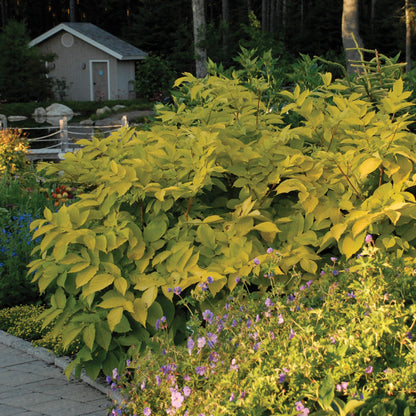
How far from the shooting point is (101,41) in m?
38.9

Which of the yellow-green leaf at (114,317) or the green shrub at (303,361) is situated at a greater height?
the green shrub at (303,361)

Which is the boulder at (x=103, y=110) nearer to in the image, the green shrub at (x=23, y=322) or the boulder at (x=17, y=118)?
the boulder at (x=17, y=118)

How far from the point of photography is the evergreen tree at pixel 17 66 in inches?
1351

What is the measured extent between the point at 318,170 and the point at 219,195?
73cm

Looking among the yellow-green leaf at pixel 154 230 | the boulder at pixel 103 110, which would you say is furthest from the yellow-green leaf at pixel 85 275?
the boulder at pixel 103 110

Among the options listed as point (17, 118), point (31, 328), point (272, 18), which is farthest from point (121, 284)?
point (272, 18)

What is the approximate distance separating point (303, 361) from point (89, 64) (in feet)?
129

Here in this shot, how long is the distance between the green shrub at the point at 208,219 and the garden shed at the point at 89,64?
117 ft

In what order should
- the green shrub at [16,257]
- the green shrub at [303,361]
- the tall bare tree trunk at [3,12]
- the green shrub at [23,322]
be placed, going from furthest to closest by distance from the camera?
the tall bare tree trunk at [3,12]
the green shrub at [16,257]
the green shrub at [23,322]
the green shrub at [303,361]

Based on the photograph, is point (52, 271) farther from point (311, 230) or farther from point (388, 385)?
point (388, 385)

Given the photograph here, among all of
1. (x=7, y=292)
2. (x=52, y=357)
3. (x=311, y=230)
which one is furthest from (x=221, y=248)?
(x=7, y=292)

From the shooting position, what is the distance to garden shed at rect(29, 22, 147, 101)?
3869 cm

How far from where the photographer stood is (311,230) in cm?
359

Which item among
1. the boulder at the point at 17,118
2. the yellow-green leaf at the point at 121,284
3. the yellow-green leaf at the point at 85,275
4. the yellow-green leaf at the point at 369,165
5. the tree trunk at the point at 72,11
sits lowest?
the yellow-green leaf at the point at 121,284
